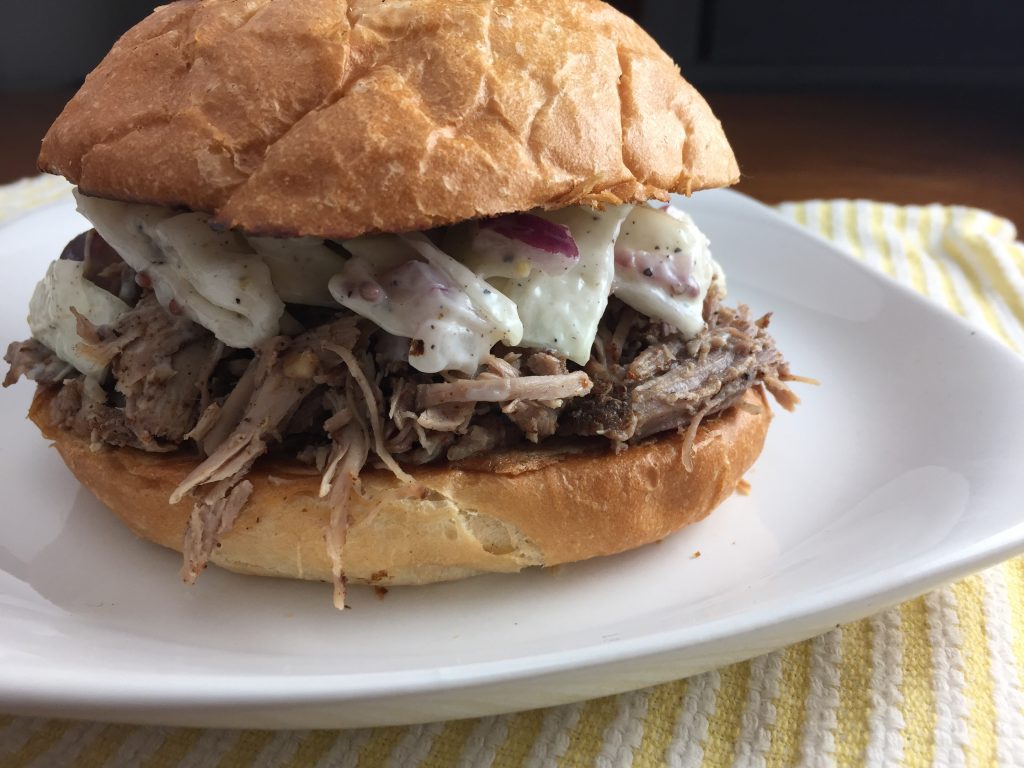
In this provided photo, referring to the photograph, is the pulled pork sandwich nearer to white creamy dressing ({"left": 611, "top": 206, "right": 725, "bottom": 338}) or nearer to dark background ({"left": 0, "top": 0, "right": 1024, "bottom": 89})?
white creamy dressing ({"left": 611, "top": 206, "right": 725, "bottom": 338})

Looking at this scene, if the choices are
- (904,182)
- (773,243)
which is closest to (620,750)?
(773,243)

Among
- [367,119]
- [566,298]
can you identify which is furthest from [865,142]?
[367,119]

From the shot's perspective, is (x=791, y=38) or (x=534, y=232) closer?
(x=534, y=232)

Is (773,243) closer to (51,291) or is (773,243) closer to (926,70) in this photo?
(51,291)

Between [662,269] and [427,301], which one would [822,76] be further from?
[427,301]

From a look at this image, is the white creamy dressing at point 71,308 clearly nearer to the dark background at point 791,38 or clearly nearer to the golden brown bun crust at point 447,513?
the golden brown bun crust at point 447,513

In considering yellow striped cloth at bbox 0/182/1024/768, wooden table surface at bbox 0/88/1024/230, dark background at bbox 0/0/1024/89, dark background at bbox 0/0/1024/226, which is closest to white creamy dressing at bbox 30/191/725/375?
yellow striped cloth at bbox 0/182/1024/768
